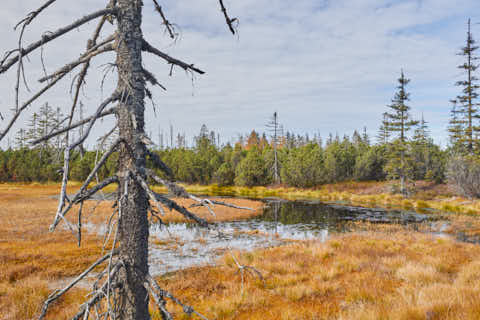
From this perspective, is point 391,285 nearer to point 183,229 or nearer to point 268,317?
point 268,317

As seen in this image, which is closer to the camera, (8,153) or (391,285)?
(391,285)

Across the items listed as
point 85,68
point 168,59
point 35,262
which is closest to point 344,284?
point 168,59

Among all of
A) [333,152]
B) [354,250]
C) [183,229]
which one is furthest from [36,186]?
[354,250]

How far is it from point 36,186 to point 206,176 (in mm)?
34307

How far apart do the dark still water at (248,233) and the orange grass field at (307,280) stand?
1746 millimetres

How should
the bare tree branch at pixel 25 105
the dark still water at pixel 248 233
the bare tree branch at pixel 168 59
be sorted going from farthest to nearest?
the dark still water at pixel 248 233
the bare tree branch at pixel 168 59
the bare tree branch at pixel 25 105

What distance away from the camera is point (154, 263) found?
37.0ft

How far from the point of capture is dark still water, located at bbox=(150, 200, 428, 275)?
1226 cm

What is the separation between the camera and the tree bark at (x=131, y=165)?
274 cm

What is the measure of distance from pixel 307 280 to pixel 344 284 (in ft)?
3.72

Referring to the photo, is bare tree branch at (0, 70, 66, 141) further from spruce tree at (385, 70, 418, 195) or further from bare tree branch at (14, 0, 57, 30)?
spruce tree at (385, 70, 418, 195)

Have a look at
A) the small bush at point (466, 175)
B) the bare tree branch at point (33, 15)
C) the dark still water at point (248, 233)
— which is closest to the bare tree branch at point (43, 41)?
Result: the bare tree branch at point (33, 15)

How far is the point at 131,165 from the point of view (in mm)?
2717

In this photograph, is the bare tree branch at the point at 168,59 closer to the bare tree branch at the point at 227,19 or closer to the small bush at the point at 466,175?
the bare tree branch at the point at 227,19
